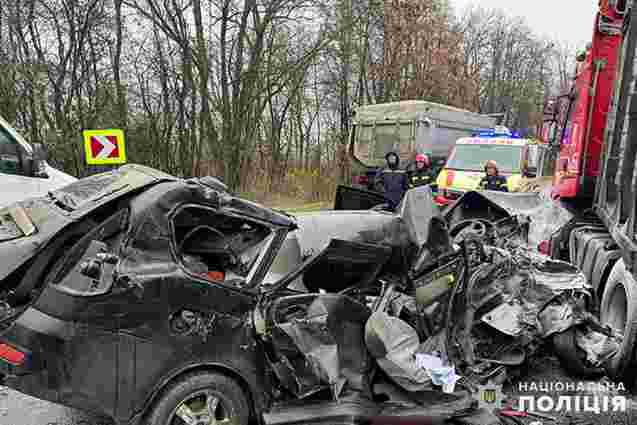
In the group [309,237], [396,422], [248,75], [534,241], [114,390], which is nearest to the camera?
[114,390]

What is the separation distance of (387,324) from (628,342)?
2017mm

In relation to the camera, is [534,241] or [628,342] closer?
[628,342]

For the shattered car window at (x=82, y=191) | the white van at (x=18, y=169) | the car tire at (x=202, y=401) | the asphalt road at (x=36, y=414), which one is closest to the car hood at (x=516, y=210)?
the car tire at (x=202, y=401)

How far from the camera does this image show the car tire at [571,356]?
4090 millimetres

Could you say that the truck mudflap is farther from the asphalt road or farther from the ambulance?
the asphalt road

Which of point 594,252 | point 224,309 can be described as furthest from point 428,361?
point 594,252

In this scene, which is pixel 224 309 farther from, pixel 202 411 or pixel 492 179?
pixel 492 179

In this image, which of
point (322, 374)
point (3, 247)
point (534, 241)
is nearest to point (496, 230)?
point (534, 241)

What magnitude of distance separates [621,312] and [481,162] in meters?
6.57

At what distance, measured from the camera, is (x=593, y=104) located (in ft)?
19.3

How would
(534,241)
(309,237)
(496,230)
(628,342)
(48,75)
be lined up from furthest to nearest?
(48,75) → (534,241) → (496,230) → (628,342) → (309,237)

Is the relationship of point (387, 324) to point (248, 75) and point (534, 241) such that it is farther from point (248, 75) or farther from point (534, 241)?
point (248, 75)

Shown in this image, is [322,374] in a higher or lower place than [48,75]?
lower

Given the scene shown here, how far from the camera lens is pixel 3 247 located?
289cm
